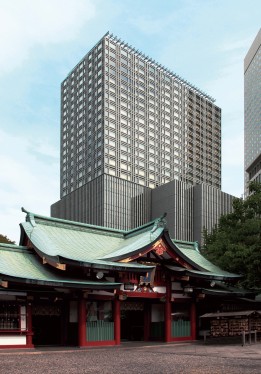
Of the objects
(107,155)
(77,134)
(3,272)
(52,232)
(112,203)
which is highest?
(77,134)

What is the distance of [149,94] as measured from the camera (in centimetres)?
17138

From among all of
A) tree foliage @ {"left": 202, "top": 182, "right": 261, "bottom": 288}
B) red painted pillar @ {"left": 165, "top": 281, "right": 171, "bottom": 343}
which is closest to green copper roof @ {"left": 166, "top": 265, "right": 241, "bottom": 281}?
red painted pillar @ {"left": 165, "top": 281, "right": 171, "bottom": 343}

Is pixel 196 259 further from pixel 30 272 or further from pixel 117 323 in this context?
pixel 30 272

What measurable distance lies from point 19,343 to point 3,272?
4344 mm

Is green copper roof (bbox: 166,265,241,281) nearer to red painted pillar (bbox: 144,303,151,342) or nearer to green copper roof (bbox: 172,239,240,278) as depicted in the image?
green copper roof (bbox: 172,239,240,278)

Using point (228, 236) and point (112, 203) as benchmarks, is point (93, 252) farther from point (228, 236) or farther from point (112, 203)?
point (112, 203)

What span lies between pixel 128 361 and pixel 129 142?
14126 centimetres

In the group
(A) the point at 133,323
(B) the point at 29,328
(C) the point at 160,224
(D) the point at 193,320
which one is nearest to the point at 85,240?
(C) the point at 160,224

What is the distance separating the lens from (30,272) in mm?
28141

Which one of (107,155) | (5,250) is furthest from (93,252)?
(107,155)

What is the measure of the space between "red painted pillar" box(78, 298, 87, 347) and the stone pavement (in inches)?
29.1

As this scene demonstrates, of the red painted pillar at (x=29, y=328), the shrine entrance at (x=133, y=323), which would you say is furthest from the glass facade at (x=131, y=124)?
the red painted pillar at (x=29, y=328)

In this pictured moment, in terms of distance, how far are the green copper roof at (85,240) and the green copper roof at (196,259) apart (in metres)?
3.10

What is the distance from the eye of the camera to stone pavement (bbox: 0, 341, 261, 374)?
18.2 meters
